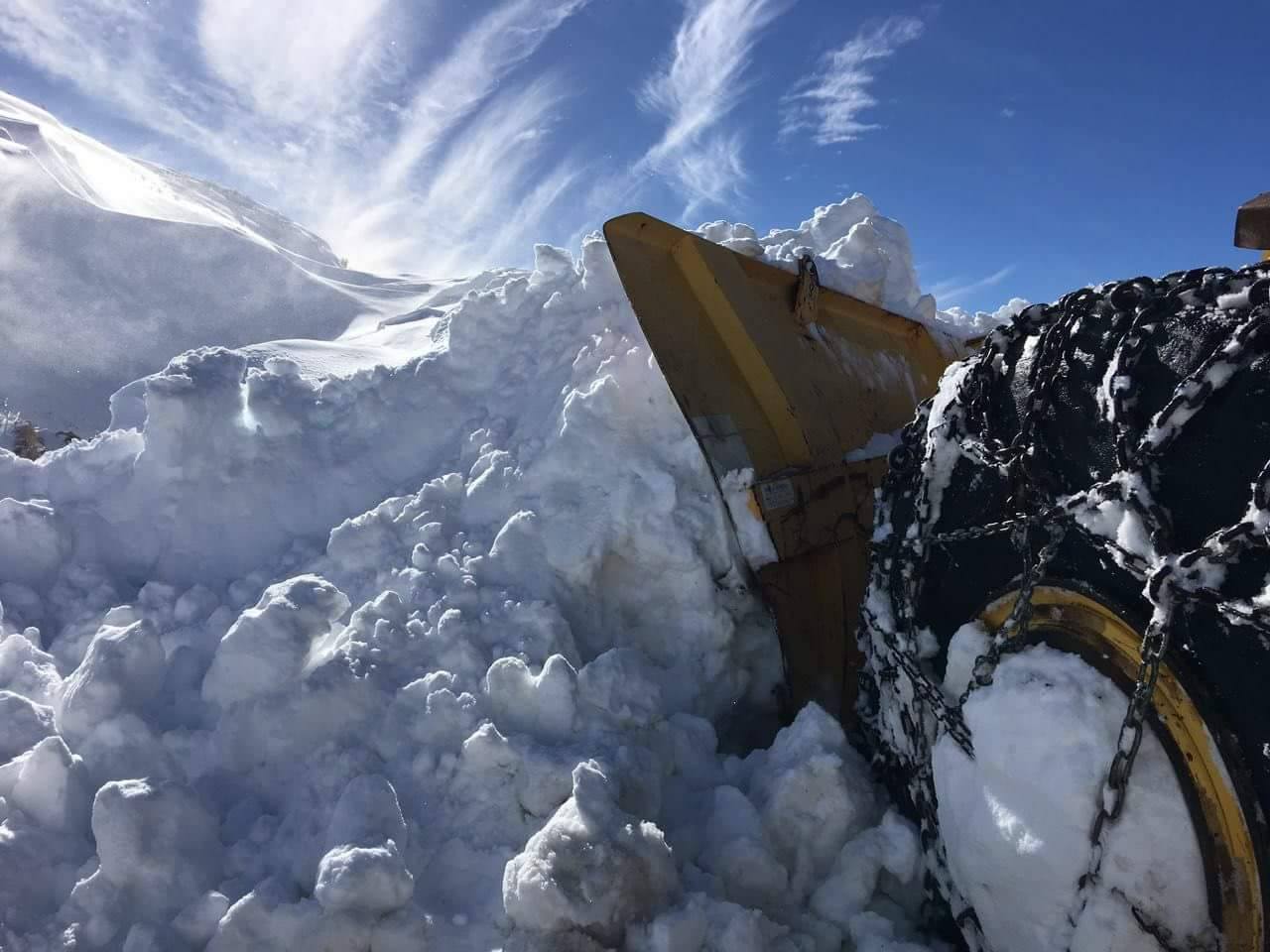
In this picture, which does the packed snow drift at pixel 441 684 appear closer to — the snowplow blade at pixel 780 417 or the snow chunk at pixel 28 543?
the snow chunk at pixel 28 543

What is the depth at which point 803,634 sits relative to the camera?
10.6 ft

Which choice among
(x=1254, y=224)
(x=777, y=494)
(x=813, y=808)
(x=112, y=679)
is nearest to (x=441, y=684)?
(x=112, y=679)

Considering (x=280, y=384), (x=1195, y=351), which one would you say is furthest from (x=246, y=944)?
(x=280, y=384)

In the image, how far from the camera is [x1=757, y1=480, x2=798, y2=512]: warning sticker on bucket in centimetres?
312

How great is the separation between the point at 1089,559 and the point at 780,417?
1.77 metres

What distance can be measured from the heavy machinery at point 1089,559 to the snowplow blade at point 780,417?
2 cm

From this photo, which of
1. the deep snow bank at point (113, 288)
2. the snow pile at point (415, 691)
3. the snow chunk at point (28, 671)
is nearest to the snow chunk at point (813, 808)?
the snow pile at point (415, 691)

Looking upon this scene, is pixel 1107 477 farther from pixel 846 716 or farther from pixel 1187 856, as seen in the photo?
pixel 846 716

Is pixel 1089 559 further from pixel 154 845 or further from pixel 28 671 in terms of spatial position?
pixel 28 671

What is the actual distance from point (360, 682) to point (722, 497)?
145 centimetres

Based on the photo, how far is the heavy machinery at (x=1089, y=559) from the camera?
1469 millimetres

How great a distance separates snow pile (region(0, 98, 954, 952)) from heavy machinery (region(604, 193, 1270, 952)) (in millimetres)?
271

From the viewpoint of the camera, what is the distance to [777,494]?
10.4 feet

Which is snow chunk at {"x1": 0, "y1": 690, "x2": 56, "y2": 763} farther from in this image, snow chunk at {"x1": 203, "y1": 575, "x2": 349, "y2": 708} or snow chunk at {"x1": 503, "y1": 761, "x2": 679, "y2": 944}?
snow chunk at {"x1": 503, "y1": 761, "x2": 679, "y2": 944}
